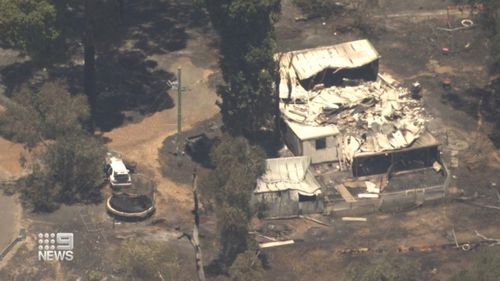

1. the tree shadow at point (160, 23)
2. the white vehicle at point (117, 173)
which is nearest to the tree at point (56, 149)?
the white vehicle at point (117, 173)

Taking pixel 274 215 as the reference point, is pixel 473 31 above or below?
above

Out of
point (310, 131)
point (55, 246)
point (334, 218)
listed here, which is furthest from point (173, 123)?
point (55, 246)

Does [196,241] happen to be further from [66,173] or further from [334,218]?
[66,173]

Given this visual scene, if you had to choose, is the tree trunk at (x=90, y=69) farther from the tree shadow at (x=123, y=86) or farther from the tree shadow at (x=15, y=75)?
the tree shadow at (x=15, y=75)

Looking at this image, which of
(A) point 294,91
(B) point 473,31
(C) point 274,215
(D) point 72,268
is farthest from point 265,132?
(B) point 473,31

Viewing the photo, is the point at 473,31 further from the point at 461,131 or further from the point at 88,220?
the point at 88,220

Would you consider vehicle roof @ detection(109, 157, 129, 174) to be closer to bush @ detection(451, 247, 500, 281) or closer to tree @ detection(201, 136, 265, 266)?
tree @ detection(201, 136, 265, 266)
